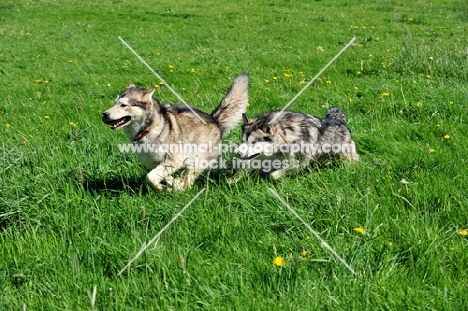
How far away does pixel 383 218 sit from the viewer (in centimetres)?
317

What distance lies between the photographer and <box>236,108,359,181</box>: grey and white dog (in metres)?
4.79

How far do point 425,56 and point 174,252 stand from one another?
7407mm

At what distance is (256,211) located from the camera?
11.3 ft

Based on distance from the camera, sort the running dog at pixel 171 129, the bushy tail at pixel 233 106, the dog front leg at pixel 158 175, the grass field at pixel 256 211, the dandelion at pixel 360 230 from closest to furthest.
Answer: the grass field at pixel 256 211
the dandelion at pixel 360 230
the dog front leg at pixel 158 175
the running dog at pixel 171 129
the bushy tail at pixel 233 106

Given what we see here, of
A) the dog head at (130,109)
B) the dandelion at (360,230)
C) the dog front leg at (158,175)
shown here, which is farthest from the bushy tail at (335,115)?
the dandelion at (360,230)

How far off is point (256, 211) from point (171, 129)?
190 centimetres

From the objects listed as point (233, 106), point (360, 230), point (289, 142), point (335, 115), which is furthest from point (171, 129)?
point (360, 230)

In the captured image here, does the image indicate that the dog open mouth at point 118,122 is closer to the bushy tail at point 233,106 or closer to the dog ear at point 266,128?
the bushy tail at point 233,106

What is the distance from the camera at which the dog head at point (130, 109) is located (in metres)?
4.48

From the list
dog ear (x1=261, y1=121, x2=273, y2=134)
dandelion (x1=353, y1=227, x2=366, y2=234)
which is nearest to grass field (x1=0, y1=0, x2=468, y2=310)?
dandelion (x1=353, y1=227, x2=366, y2=234)

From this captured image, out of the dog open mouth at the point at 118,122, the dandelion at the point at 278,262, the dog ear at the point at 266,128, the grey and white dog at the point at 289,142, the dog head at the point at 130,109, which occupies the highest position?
the dog head at the point at 130,109

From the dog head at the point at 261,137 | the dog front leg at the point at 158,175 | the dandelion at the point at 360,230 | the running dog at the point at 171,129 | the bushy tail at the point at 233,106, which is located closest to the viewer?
the dandelion at the point at 360,230

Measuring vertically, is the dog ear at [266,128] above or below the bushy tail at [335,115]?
above

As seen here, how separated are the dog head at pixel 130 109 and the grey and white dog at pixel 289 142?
114cm
